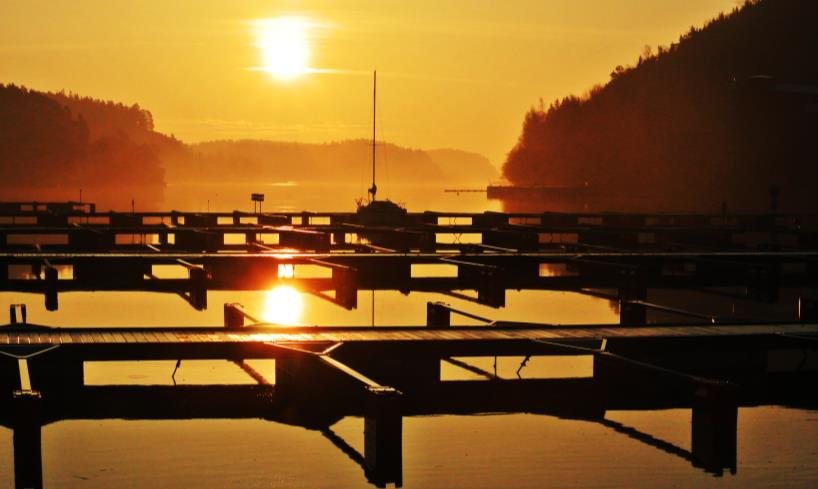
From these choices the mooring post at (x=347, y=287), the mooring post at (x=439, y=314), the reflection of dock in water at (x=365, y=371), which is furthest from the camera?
the mooring post at (x=347, y=287)

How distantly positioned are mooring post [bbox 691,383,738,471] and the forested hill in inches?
4090

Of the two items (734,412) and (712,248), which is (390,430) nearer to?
(734,412)

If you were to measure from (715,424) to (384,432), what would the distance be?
13.9 ft

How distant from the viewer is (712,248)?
43.8 meters

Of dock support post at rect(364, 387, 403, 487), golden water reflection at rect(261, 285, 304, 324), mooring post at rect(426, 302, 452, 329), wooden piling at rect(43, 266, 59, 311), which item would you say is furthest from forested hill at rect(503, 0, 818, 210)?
dock support post at rect(364, 387, 403, 487)

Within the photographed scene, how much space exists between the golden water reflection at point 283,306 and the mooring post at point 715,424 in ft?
66.3

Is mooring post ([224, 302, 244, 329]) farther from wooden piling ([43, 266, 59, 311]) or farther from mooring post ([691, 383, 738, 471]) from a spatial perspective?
wooden piling ([43, 266, 59, 311])

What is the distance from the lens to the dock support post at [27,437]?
44.8 feet

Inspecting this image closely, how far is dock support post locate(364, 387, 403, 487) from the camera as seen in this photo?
13.3 meters

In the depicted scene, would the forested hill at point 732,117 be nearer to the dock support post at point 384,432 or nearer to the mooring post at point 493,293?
the mooring post at point 493,293

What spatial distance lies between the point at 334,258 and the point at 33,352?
57.2 ft

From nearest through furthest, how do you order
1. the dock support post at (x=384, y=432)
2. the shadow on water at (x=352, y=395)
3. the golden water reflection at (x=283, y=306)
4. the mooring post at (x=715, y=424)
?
the dock support post at (x=384, y=432) < the mooring post at (x=715, y=424) < the shadow on water at (x=352, y=395) < the golden water reflection at (x=283, y=306)

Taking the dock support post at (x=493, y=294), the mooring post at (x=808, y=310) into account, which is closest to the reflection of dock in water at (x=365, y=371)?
the mooring post at (x=808, y=310)

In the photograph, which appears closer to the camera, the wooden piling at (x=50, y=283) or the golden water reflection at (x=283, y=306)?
the wooden piling at (x=50, y=283)
